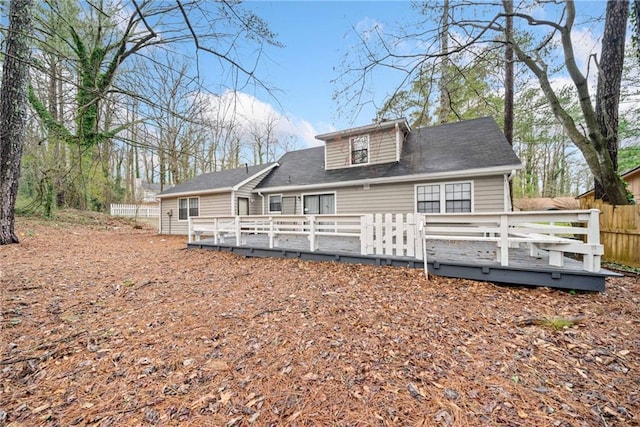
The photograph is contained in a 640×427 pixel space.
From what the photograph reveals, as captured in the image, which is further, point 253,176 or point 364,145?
point 253,176

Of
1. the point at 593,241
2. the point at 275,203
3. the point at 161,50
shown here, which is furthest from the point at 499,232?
the point at 275,203

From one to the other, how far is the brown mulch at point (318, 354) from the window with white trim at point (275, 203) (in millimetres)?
7358

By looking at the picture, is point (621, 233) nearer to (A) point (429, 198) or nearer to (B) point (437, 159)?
(A) point (429, 198)

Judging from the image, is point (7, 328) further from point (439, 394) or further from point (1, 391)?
point (439, 394)

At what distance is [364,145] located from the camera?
34.3ft

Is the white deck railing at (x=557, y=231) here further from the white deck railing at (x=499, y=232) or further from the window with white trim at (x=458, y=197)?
the window with white trim at (x=458, y=197)

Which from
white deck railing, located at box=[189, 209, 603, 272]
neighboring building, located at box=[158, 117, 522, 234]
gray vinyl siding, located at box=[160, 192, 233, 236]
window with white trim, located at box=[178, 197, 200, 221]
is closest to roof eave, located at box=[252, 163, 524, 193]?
neighboring building, located at box=[158, 117, 522, 234]

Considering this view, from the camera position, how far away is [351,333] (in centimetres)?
283

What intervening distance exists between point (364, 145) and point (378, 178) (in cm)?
207

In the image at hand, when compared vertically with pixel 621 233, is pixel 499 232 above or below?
above

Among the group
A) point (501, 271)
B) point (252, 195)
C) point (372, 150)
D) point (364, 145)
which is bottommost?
point (501, 271)

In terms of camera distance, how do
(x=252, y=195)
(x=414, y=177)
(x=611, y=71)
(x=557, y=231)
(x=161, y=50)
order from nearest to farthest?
(x=161, y=50)
(x=557, y=231)
(x=611, y=71)
(x=414, y=177)
(x=252, y=195)

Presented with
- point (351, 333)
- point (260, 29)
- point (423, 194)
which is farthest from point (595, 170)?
point (260, 29)

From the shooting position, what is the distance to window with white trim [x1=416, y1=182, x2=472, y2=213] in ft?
26.3
